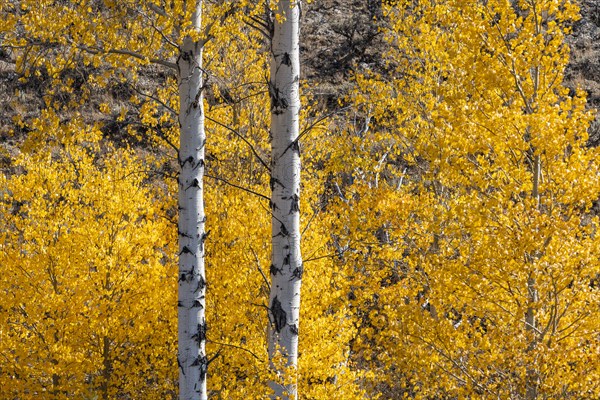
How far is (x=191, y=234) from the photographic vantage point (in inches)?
198

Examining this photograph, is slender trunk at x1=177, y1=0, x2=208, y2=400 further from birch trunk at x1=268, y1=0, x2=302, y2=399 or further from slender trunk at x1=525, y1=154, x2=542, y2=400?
slender trunk at x1=525, y1=154, x2=542, y2=400

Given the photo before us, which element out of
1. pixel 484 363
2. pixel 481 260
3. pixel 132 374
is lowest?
pixel 132 374

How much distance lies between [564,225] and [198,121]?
3134 mm

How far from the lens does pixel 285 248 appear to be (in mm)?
4539

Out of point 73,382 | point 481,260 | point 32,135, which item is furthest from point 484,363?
point 73,382

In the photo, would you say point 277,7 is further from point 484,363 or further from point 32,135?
point 484,363

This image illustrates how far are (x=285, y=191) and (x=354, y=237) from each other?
6.39 meters

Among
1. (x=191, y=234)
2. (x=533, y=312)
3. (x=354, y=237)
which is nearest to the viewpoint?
(x=191, y=234)

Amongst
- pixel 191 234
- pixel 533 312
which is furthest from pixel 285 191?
pixel 533 312

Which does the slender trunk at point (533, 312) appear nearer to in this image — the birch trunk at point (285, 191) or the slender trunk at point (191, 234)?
the birch trunk at point (285, 191)

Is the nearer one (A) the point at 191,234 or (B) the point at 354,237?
(A) the point at 191,234

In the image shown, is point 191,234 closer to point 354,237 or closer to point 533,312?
point 533,312

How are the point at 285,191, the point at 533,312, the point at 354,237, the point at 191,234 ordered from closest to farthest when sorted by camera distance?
the point at 285,191
the point at 191,234
the point at 533,312
the point at 354,237

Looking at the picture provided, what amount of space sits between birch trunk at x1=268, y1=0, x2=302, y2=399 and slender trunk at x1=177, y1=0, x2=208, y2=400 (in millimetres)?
731
